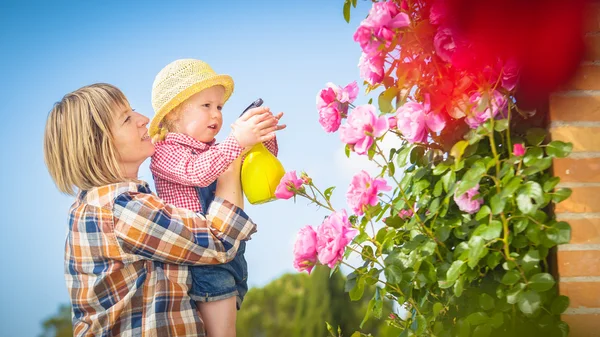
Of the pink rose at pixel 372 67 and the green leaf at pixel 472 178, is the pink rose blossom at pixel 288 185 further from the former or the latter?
the green leaf at pixel 472 178

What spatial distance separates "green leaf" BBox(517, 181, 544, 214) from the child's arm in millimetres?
1192

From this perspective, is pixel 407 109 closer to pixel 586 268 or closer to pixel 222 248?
pixel 586 268

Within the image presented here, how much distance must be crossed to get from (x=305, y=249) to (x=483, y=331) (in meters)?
0.65

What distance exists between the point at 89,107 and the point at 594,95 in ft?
6.17

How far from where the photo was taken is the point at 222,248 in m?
2.43

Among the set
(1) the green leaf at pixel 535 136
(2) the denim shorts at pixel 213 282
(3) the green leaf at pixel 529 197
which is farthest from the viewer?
(2) the denim shorts at pixel 213 282

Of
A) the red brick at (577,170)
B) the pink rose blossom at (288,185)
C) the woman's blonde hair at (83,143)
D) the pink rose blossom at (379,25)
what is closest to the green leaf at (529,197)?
the red brick at (577,170)

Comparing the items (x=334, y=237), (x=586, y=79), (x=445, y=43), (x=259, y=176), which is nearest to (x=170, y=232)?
(x=259, y=176)

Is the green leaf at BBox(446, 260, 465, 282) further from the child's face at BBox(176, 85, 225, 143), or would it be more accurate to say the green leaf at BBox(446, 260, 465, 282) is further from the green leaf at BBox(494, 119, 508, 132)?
the child's face at BBox(176, 85, 225, 143)

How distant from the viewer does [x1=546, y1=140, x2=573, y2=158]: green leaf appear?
1693 mm

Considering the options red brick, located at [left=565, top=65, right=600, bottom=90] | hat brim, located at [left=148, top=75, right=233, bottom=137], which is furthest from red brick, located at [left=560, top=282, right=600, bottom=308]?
hat brim, located at [left=148, top=75, right=233, bottom=137]

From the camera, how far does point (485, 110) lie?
1802mm

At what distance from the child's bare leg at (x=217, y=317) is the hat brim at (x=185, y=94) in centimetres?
85

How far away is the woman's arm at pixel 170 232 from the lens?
2.33m
